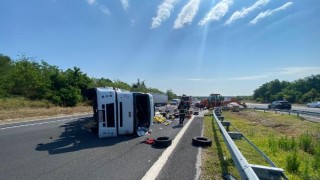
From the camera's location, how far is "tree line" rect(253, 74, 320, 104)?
259 feet

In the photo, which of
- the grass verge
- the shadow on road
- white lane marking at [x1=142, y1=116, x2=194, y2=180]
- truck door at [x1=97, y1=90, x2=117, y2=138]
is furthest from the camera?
the grass verge

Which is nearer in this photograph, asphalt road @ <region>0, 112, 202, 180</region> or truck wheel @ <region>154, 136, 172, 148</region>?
asphalt road @ <region>0, 112, 202, 180</region>

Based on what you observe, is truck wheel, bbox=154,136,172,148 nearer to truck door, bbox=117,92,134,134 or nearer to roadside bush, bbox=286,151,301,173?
truck door, bbox=117,92,134,134

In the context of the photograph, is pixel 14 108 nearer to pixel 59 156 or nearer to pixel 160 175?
pixel 59 156

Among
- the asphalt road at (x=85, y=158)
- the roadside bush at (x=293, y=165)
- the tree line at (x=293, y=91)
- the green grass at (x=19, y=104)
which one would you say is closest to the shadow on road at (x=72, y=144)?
the asphalt road at (x=85, y=158)

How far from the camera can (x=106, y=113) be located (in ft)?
34.8

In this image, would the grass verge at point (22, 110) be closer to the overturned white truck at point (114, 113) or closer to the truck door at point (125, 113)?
the overturned white truck at point (114, 113)

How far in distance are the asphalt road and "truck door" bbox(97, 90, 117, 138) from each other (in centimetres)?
76

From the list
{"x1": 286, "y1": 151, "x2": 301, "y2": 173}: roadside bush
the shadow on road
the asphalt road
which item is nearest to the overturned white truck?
the shadow on road

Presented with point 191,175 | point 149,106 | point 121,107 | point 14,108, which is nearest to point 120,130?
point 121,107

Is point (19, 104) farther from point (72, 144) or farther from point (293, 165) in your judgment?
point (293, 165)

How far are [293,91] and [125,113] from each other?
93508 millimetres

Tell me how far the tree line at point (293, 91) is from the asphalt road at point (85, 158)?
257 ft

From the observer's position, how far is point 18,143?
8.76 m
